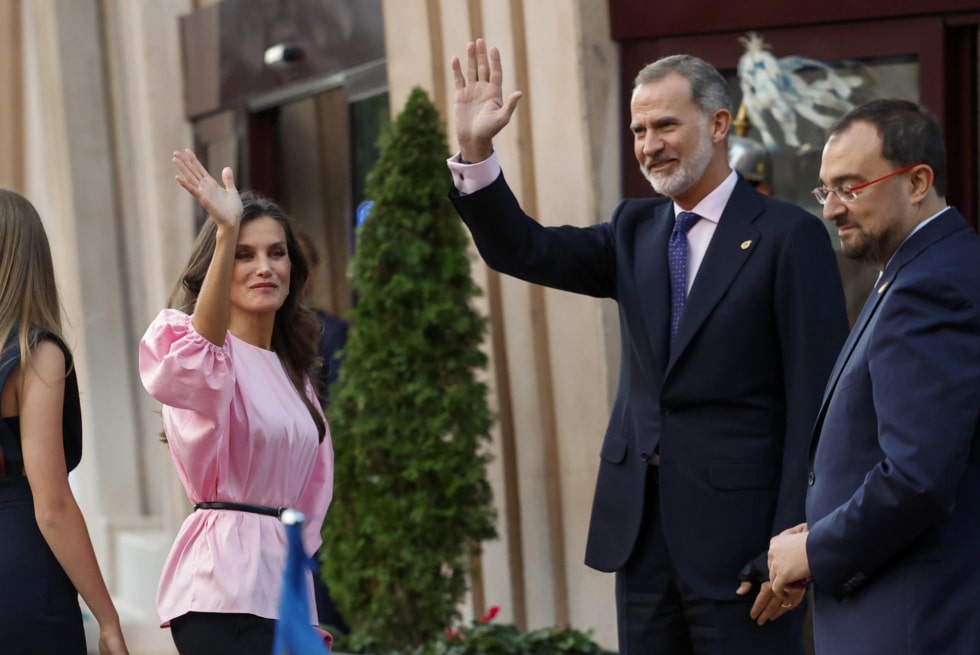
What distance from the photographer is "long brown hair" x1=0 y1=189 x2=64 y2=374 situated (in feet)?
12.2

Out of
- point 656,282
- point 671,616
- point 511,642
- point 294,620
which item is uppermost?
point 656,282

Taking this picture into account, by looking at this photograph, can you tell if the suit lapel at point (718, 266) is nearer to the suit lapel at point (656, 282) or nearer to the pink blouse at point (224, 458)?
the suit lapel at point (656, 282)

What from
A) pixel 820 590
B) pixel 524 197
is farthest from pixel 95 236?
pixel 820 590

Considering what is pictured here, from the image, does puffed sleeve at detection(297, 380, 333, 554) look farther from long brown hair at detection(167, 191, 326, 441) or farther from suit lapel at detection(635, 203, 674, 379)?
suit lapel at detection(635, 203, 674, 379)

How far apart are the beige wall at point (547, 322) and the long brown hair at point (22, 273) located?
338 centimetres

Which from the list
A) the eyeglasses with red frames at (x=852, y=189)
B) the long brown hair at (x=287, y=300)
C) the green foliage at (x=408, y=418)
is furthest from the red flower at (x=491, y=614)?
the eyeglasses with red frames at (x=852, y=189)

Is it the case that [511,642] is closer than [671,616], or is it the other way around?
[671,616]

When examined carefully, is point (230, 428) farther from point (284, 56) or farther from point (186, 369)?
point (284, 56)

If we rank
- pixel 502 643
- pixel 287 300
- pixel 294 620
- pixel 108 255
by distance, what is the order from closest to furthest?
1. pixel 294 620
2. pixel 287 300
3. pixel 502 643
4. pixel 108 255

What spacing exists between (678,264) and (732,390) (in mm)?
376

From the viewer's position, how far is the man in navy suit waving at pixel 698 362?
3875 mm

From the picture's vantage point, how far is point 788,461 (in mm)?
3848

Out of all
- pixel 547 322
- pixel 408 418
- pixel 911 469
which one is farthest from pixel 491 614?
pixel 911 469

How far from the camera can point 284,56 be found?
888 cm
